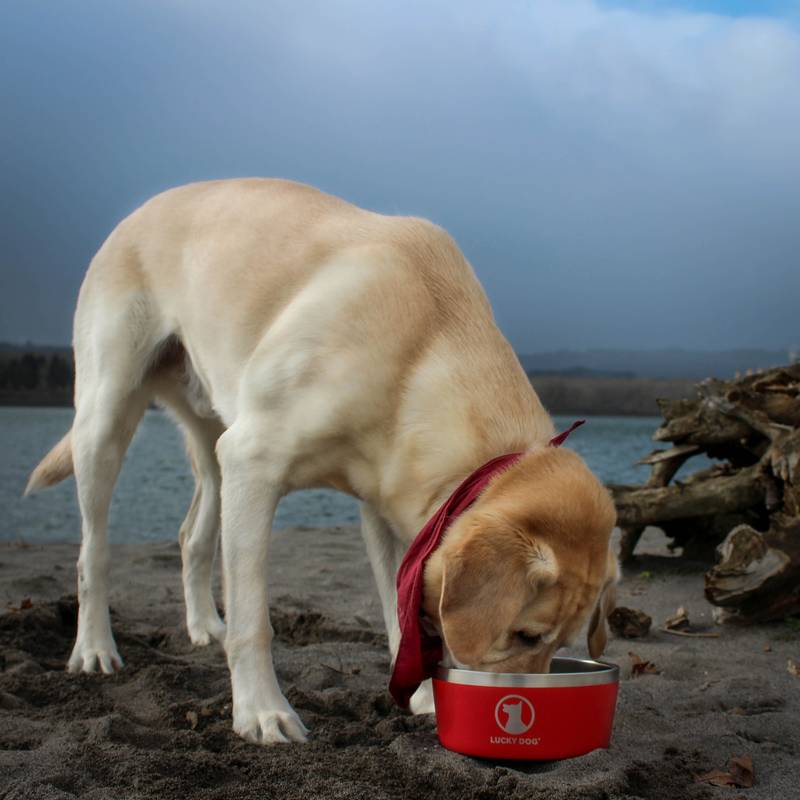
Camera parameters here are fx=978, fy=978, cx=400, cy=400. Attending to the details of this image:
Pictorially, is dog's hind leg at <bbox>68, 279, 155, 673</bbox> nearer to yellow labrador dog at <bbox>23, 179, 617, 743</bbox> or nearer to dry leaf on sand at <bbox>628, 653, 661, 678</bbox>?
yellow labrador dog at <bbox>23, 179, 617, 743</bbox>

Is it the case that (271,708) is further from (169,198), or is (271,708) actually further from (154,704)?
(169,198)

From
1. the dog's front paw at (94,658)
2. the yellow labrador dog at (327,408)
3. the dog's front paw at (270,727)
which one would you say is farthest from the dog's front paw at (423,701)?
the dog's front paw at (94,658)

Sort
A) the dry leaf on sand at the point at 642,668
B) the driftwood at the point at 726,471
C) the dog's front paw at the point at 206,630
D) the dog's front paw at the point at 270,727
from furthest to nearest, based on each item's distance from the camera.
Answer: the driftwood at the point at 726,471, the dog's front paw at the point at 206,630, the dry leaf on sand at the point at 642,668, the dog's front paw at the point at 270,727

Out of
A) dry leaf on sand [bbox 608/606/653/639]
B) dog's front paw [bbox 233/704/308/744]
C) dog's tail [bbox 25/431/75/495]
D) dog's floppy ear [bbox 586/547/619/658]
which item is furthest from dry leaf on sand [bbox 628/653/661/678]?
dog's tail [bbox 25/431/75/495]

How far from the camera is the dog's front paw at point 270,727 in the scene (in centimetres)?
315

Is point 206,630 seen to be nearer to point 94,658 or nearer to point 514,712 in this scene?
point 94,658

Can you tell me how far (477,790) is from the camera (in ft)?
8.64

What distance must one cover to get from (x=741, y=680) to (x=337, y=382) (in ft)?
7.01

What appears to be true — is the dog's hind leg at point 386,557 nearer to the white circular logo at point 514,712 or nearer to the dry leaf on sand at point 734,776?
the white circular logo at point 514,712

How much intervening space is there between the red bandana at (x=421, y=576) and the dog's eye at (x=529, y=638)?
0.33 meters

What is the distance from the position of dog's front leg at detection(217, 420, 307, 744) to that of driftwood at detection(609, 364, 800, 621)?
2.54 meters

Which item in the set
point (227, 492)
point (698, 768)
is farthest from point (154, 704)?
point (698, 768)

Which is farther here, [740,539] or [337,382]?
[740,539]

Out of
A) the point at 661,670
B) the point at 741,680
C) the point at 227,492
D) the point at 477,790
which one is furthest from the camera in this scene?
the point at 661,670
